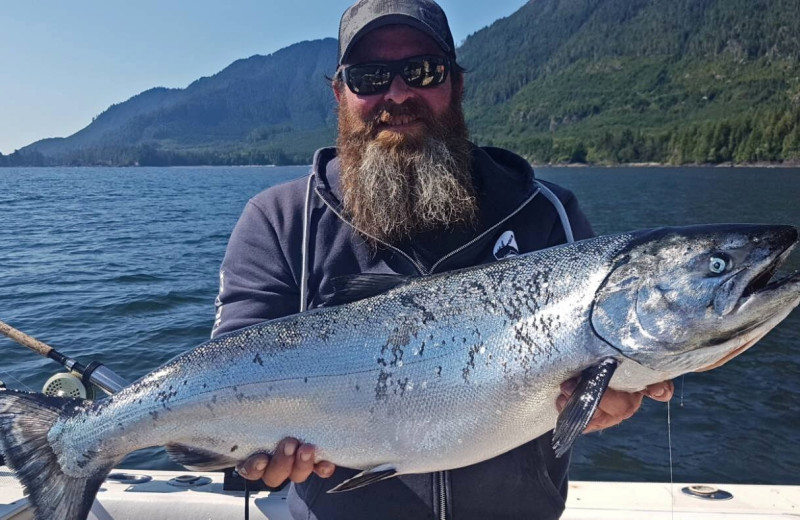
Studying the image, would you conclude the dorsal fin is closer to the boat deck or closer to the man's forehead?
the man's forehead

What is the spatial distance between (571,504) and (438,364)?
2.54 m

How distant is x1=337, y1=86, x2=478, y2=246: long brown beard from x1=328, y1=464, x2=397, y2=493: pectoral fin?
1.22 meters

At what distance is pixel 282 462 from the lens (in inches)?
115

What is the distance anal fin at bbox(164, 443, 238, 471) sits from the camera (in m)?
3.03

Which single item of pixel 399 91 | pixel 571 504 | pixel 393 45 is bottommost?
pixel 571 504

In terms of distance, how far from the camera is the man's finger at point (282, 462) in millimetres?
2925

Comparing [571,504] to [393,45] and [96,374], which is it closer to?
[393,45]

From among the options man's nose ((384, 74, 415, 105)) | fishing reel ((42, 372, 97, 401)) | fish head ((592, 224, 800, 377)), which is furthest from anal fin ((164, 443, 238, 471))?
fishing reel ((42, 372, 97, 401))

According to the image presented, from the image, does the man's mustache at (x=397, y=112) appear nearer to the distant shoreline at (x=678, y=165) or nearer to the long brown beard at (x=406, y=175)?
the long brown beard at (x=406, y=175)

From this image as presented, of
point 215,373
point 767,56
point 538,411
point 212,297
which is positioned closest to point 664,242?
point 538,411

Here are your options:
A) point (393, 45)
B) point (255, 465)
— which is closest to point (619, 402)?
point (255, 465)

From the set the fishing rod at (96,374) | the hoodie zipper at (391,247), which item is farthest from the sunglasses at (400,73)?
the fishing rod at (96,374)

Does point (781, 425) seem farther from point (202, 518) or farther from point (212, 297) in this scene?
point (212, 297)

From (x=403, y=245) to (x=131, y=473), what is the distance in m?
3.40
